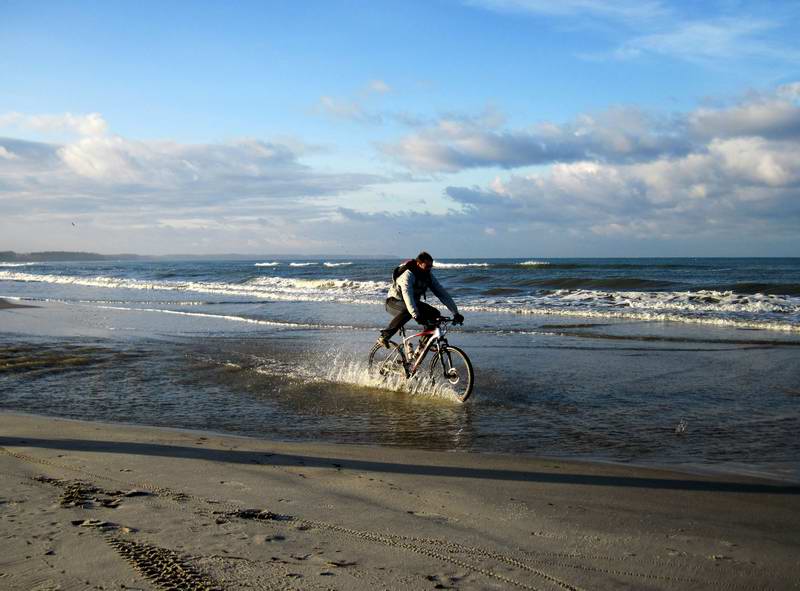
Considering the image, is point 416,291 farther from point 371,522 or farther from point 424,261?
point 371,522

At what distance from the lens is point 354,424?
7496 mm

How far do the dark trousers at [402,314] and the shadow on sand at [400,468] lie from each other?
405 cm

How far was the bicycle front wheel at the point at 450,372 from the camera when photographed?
9025 mm

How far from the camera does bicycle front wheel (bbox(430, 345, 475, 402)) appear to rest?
355 inches

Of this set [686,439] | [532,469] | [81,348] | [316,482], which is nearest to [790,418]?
[686,439]

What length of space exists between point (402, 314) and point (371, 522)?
19.3ft

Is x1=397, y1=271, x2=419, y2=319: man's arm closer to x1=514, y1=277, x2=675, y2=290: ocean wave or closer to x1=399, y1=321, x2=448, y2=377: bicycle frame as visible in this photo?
x1=399, y1=321, x2=448, y2=377: bicycle frame

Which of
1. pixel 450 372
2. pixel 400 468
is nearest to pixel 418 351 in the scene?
pixel 450 372

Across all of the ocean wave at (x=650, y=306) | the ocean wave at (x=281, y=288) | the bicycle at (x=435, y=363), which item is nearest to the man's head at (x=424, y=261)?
the bicycle at (x=435, y=363)

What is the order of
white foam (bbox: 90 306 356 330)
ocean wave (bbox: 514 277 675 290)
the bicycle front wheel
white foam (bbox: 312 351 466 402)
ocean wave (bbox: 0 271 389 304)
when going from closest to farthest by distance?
the bicycle front wheel < white foam (bbox: 312 351 466 402) < white foam (bbox: 90 306 356 330) < ocean wave (bbox: 0 271 389 304) < ocean wave (bbox: 514 277 675 290)

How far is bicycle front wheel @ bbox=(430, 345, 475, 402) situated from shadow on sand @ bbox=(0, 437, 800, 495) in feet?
11.3

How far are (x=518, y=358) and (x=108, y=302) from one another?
2136 cm

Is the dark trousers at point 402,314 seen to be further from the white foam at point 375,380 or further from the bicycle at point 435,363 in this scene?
the white foam at point 375,380

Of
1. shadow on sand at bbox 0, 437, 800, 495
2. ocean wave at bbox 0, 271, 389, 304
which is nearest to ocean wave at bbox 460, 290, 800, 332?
ocean wave at bbox 0, 271, 389, 304
